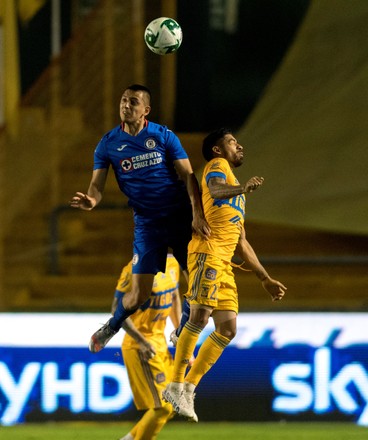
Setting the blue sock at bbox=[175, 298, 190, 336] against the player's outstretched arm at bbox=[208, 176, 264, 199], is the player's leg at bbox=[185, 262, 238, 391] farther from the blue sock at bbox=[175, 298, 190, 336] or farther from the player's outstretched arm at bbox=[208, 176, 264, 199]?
the player's outstretched arm at bbox=[208, 176, 264, 199]

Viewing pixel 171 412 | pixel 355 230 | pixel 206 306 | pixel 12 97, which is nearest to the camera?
pixel 206 306

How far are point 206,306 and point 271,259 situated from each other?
13.3 feet

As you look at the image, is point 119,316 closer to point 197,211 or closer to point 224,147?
point 197,211

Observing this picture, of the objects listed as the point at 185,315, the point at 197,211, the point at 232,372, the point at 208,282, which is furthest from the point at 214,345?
the point at 232,372

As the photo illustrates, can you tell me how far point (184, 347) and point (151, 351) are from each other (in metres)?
1.09

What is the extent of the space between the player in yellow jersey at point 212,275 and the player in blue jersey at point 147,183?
0.14 m

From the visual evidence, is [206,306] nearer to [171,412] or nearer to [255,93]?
[171,412]

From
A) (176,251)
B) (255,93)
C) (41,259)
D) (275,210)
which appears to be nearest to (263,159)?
(275,210)

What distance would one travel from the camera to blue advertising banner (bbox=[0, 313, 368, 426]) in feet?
38.0

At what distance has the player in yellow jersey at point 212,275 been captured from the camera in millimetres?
8883

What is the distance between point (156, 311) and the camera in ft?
→ 33.8

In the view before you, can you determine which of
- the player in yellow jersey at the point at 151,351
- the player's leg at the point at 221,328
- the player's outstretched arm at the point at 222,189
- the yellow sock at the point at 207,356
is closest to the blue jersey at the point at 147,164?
the player's outstretched arm at the point at 222,189

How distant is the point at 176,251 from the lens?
9.35 metres

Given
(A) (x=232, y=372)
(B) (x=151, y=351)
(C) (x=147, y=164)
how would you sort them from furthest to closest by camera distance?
(A) (x=232, y=372)
(B) (x=151, y=351)
(C) (x=147, y=164)
